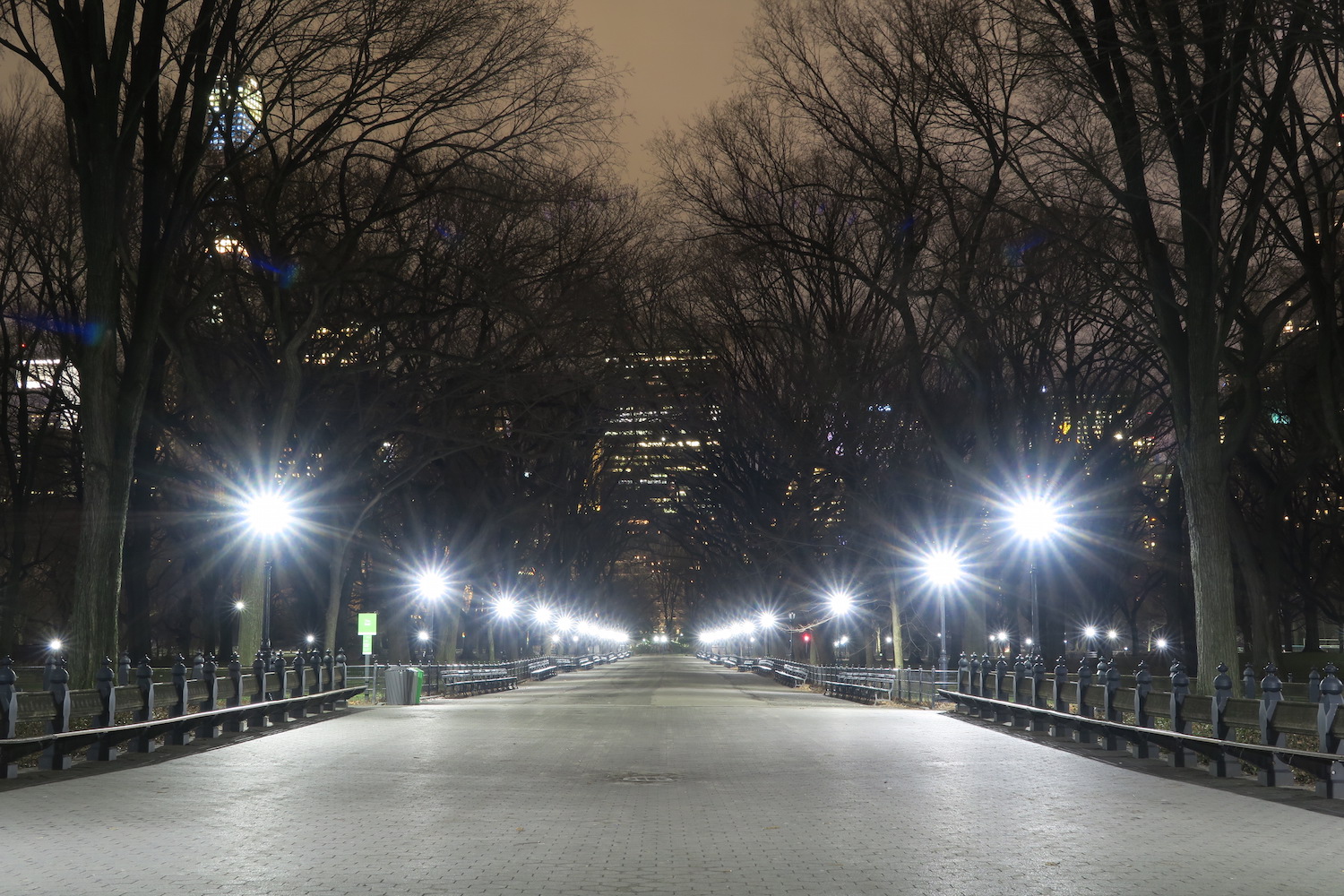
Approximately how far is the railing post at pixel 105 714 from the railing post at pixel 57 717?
1024mm

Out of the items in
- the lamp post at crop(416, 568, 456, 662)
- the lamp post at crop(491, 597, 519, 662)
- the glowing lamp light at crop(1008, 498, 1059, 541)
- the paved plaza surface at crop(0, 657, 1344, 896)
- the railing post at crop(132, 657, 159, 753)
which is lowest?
the paved plaza surface at crop(0, 657, 1344, 896)

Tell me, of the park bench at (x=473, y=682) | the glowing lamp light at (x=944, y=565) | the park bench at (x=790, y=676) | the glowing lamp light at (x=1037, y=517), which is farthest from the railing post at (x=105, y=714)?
the park bench at (x=790, y=676)

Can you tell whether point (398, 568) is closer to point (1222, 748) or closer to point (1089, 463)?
point (1089, 463)

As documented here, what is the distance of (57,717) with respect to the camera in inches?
579

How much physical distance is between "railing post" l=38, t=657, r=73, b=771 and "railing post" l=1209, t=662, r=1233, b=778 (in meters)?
12.9

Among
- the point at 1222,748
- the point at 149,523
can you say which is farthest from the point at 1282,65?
the point at 149,523

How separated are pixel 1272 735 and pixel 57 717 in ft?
42.9

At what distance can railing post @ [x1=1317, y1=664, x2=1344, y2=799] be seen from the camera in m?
12.3

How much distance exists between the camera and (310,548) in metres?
42.2

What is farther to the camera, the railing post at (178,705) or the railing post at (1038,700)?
the railing post at (1038,700)

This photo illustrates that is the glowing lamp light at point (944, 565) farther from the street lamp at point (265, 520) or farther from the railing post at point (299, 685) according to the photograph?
the street lamp at point (265, 520)

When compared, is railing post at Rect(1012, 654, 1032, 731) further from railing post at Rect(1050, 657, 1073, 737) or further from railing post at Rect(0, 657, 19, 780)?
railing post at Rect(0, 657, 19, 780)

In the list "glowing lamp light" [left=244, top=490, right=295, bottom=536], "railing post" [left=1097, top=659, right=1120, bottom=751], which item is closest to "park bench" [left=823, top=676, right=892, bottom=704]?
"glowing lamp light" [left=244, top=490, right=295, bottom=536]

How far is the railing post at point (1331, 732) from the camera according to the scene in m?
12.3
